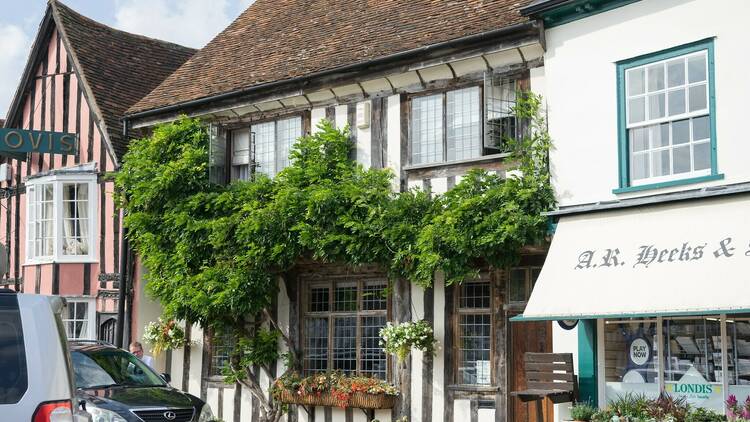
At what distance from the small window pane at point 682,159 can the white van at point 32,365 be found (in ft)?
27.7

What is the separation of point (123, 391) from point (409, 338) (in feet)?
14.6

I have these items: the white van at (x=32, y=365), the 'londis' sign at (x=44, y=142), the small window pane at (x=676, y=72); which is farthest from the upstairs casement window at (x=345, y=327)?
the white van at (x=32, y=365)

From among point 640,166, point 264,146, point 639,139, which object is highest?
point 264,146

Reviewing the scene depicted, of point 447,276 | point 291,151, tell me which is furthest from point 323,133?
point 447,276

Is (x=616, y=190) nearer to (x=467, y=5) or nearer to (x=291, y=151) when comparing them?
(x=467, y=5)

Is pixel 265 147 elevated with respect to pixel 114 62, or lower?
lower

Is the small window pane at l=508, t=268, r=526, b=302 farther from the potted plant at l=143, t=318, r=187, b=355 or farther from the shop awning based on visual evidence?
the potted plant at l=143, t=318, r=187, b=355

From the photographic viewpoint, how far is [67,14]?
23.8 meters

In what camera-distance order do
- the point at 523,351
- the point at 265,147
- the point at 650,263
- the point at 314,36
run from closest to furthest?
the point at 650,263 < the point at 523,351 < the point at 265,147 < the point at 314,36

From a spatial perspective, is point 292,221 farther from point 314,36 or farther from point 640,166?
point 640,166

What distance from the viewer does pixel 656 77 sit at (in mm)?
13297

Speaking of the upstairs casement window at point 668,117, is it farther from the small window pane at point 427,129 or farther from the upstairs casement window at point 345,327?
the upstairs casement window at point 345,327

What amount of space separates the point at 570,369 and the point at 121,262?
1025cm

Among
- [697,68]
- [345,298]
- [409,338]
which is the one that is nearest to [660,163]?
[697,68]
